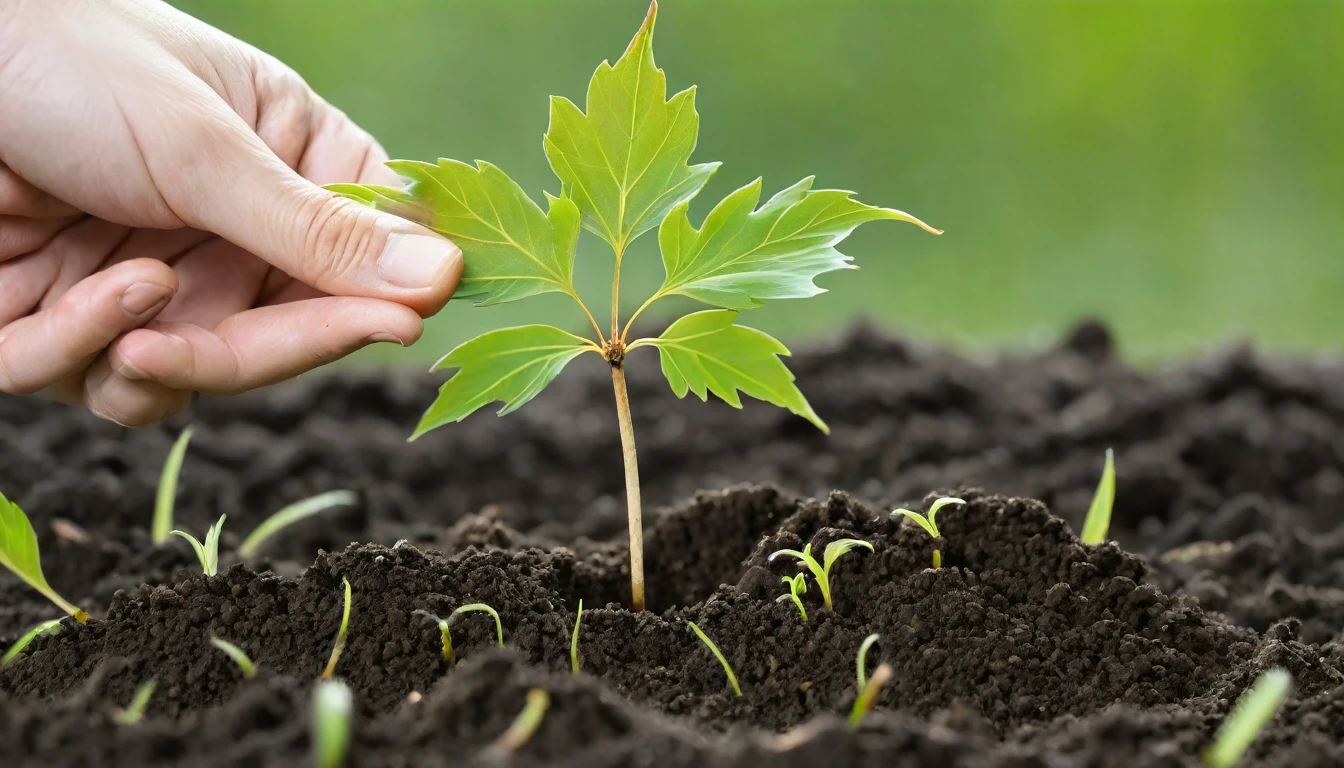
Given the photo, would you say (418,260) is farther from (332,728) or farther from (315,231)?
(332,728)

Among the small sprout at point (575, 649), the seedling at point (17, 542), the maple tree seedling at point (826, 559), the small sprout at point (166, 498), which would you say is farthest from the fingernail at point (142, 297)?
the maple tree seedling at point (826, 559)

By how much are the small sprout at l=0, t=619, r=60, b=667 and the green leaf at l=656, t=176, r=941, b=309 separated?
603mm

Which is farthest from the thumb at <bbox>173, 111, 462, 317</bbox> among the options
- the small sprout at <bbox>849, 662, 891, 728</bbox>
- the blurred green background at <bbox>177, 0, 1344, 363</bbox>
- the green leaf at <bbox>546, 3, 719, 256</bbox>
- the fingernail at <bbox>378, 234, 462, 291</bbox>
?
the blurred green background at <bbox>177, 0, 1344, 363</bbox>

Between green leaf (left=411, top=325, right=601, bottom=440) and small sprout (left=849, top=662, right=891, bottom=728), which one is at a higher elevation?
green leaf (left=411, top=325, right=601, bottom=440)

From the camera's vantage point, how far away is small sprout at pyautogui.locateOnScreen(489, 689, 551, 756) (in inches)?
28.3

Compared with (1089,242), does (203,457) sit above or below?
below

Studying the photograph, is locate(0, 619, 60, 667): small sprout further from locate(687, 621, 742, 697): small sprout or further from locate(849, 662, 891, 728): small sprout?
locate(849, 662, 891, 728): small sprout

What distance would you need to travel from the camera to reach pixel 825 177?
12.4 ft

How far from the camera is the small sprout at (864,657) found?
2.85ft

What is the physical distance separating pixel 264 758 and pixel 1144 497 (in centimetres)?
146

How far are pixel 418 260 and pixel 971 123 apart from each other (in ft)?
11.0

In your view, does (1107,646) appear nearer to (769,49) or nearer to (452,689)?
(452,689)

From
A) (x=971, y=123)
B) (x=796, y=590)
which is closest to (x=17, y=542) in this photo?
(x=796, y=590)

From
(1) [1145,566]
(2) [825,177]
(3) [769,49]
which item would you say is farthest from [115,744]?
(3) [769,49]
